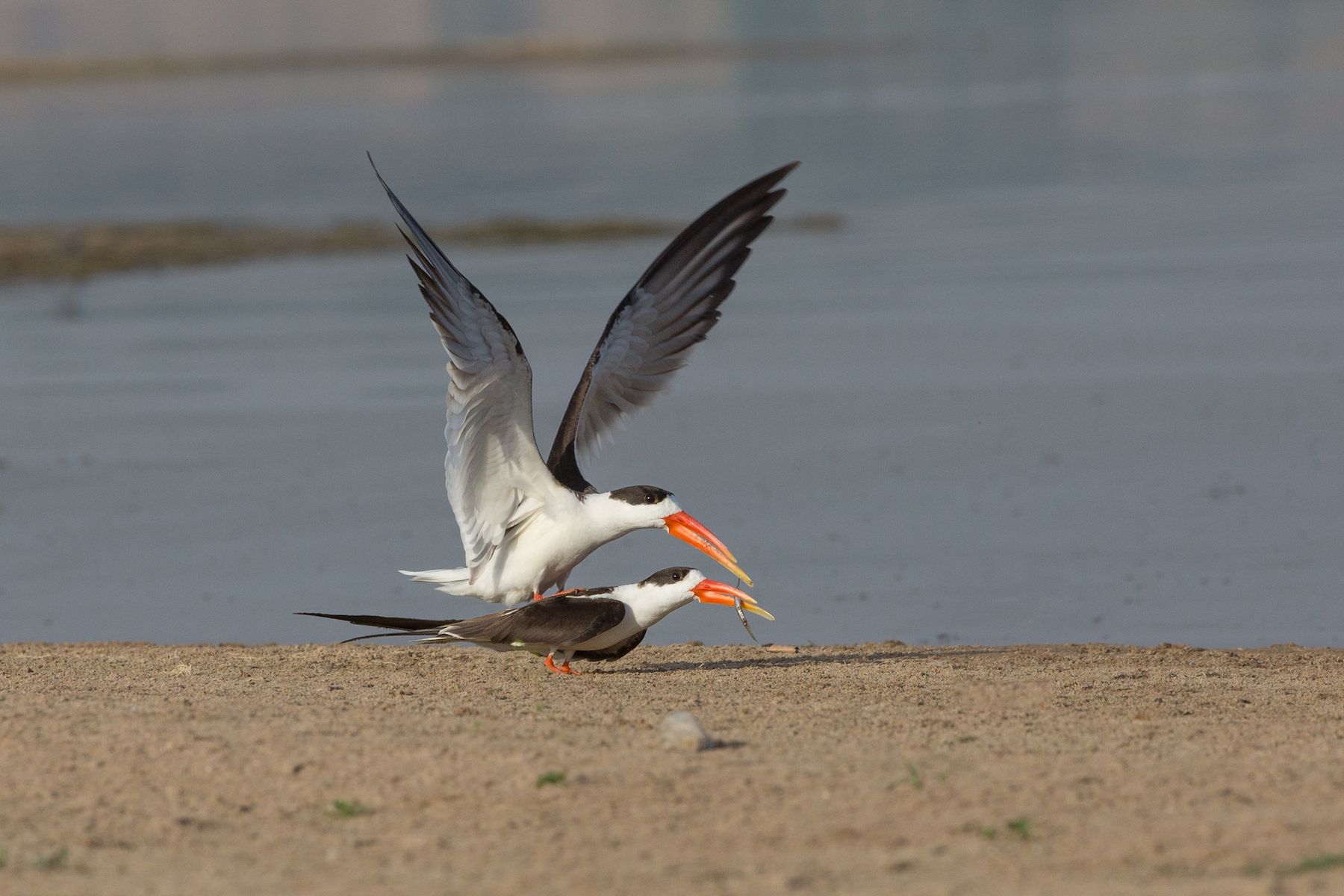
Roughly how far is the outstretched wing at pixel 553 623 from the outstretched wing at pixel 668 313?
157 centimetres

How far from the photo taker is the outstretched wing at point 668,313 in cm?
1112

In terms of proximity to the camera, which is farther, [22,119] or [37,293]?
[22,119]

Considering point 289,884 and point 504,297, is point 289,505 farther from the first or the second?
point 504,297

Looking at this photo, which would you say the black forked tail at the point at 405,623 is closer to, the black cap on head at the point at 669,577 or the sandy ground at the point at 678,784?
the sandy ground at the point at 678,784

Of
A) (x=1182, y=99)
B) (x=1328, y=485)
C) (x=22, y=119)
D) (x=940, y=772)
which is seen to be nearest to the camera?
(x=940, y=772)

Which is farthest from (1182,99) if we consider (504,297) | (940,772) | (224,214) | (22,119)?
(940,772)

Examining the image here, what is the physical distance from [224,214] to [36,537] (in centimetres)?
2517

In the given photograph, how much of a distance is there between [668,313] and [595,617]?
7.68 feet

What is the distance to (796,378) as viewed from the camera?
1933cm

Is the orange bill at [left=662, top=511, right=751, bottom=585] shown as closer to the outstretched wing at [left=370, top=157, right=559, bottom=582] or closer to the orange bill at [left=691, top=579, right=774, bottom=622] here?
the orange bill at [left=691, top=579, right=774, bottom=622]

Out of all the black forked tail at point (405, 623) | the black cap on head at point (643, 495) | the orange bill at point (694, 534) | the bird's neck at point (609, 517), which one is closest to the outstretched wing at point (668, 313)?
the bird's neck at point (609, 517)

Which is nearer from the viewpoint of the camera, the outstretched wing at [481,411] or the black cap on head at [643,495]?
the outstretched wing at [481,411]

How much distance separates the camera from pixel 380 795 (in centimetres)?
704

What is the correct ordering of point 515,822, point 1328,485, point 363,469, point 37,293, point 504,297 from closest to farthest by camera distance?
point 515,822
point 1328,485
point 363,469
point 504,297
point 37,293
